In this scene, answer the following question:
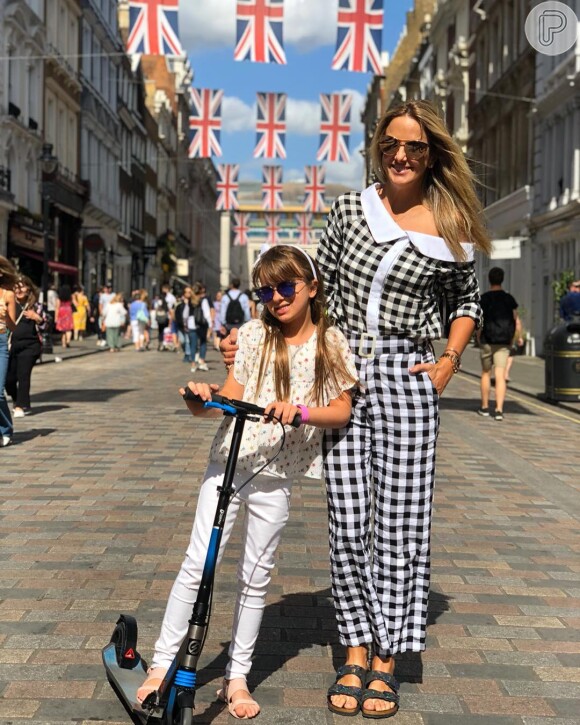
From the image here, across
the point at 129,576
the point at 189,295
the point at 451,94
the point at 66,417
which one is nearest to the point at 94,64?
the point at 451,94

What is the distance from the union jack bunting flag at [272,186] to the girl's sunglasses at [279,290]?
139ft

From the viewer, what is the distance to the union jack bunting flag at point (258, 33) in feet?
66.8

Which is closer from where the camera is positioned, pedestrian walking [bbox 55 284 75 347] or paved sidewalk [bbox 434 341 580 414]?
paved sidewalk [bbox 434 341 580 414]

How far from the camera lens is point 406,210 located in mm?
3498

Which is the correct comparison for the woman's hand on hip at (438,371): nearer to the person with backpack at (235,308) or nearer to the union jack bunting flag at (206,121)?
the person with backpack at (235,308)

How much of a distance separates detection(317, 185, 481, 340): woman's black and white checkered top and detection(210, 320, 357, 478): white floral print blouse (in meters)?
0.15

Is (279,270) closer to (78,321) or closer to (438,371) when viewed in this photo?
(438,371)

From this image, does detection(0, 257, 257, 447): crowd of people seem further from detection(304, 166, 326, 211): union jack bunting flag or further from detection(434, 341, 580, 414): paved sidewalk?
detection(304, 166, 326, 211): union jack bunting flag

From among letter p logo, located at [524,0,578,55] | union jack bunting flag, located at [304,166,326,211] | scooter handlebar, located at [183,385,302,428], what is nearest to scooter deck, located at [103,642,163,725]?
scooter handlebar, located at [183,385,302,428]

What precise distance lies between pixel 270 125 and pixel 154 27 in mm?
9995

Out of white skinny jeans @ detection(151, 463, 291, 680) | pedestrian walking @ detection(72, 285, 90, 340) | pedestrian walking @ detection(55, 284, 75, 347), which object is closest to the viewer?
white skinny jeans @ detection(151, 463, 291, 680)

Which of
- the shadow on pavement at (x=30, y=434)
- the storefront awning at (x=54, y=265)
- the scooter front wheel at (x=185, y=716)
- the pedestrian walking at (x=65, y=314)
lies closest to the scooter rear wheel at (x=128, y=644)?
the scooter front wheel at (x=185, y=716)

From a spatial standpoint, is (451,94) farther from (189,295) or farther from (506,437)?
(506,437)

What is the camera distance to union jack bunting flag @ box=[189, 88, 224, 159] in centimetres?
3145
